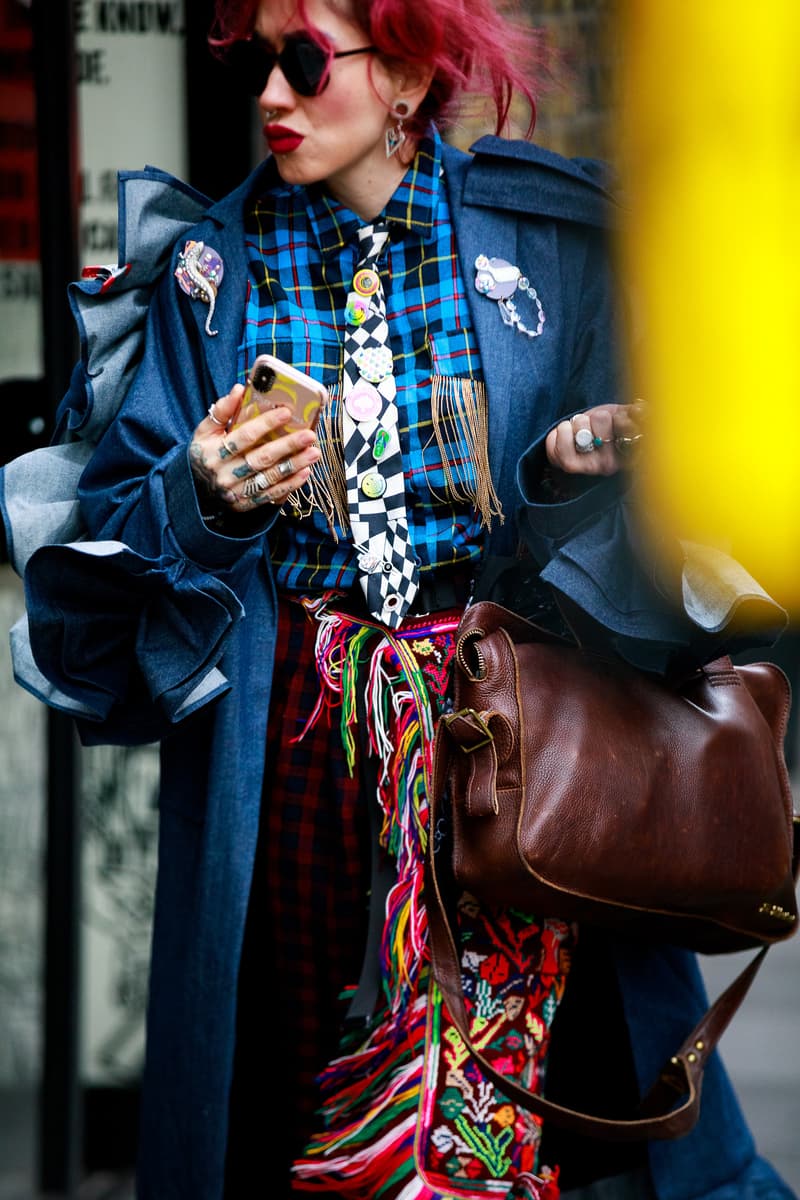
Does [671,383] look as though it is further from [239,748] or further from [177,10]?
[177,10]

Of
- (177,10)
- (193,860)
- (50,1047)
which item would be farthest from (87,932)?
(177,10)

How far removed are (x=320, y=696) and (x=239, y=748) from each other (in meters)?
0.12

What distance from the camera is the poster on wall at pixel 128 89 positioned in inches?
104

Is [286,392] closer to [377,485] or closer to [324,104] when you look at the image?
[377,485]

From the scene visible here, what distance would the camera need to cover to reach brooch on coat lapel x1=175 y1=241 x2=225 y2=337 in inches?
69.6

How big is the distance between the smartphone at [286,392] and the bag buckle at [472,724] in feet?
1.19

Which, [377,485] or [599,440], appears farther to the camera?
[377,485]

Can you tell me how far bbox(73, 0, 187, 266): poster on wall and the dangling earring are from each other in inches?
38.5

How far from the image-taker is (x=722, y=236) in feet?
4.15

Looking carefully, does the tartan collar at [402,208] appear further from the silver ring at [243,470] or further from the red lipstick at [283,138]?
Answer: the silver ring at [243,470]

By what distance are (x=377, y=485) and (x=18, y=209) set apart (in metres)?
1.54

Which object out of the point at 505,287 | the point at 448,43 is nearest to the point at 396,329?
the point at 505,287

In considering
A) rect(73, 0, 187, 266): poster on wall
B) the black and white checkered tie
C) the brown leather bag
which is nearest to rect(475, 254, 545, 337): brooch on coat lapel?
the black and white checkered tie

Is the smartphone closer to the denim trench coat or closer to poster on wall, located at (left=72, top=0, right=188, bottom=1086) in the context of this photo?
the denim trench coat
